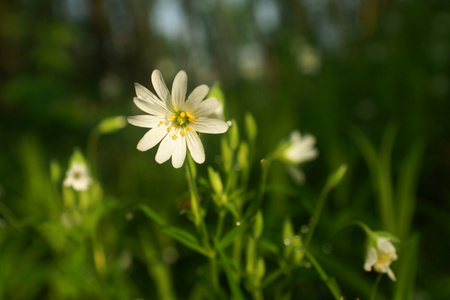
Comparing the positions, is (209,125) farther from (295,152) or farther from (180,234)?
(295,152)

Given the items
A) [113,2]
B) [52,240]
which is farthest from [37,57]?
[113,2]

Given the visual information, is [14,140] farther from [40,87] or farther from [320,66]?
[320,66]

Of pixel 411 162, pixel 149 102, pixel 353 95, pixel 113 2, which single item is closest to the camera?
pixel 149 102

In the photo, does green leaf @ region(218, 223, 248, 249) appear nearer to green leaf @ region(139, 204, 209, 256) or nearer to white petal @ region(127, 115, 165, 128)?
green leaf @ region(139, 204, 209, 256)

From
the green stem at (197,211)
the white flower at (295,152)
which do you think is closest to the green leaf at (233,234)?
the green stem at (197,211)

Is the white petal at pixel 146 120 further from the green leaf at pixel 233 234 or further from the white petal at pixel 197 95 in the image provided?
the green leaf at pixel 233 234

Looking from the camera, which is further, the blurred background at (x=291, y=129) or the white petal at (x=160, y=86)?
the blurred background at (x=291, y=129)
